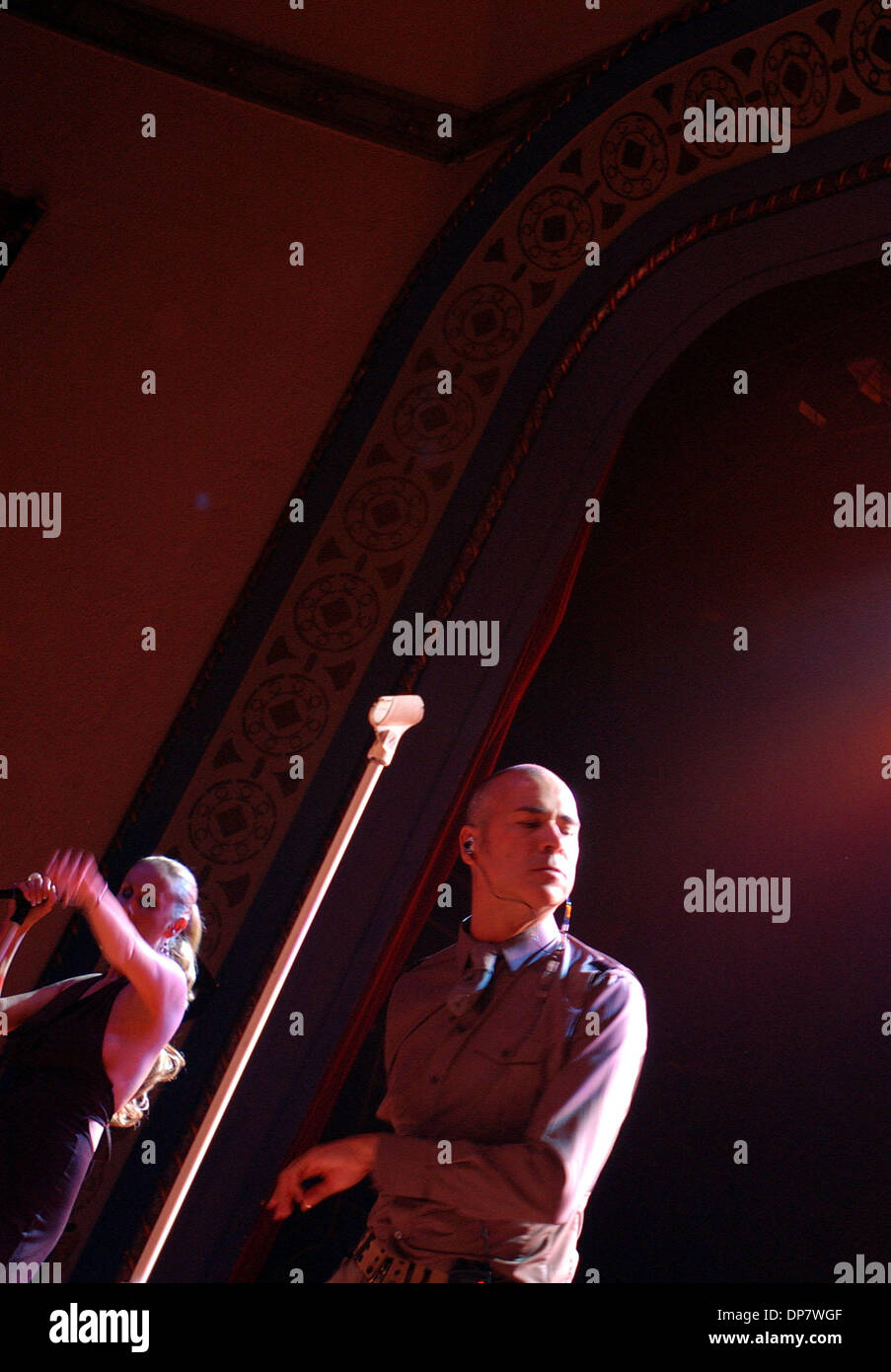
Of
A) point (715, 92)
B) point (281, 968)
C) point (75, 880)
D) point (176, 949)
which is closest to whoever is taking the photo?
point (281, 968)

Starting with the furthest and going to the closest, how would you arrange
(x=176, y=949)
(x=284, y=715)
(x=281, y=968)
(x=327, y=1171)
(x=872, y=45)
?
(x=284, y=715) < (x=872, y=45) < (x=176, y=949) < (x=327, y=1171) < (x=281, y=968)

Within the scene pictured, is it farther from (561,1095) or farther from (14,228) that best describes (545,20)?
(561,1095)

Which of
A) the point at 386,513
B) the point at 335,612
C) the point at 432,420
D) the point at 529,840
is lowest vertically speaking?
the point at 529,840

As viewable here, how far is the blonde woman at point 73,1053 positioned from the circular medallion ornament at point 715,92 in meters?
2.63

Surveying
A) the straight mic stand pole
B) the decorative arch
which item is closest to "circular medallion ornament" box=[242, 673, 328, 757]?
the decorative arch

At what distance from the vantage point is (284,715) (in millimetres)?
3730

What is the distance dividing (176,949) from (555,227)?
2371 mm

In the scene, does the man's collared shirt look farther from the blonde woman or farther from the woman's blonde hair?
the woman's blonde hair

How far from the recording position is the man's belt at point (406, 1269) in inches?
78.7

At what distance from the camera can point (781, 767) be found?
3.81 metres

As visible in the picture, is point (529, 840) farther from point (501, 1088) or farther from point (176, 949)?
point (176, 949)

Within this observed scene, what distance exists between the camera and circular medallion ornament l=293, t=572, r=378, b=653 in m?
3.78

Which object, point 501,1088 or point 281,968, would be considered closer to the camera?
point 281,968

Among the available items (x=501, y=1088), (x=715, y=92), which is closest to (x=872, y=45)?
(x=715, y=92)
